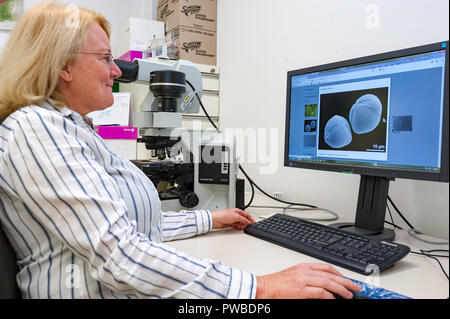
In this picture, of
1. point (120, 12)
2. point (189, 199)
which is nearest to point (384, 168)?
point (189, 199)

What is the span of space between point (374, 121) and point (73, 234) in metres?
0.79

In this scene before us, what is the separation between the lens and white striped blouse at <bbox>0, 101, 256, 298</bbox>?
561mm

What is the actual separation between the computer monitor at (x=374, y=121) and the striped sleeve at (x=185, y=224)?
39cm

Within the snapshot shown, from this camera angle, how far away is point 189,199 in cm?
114

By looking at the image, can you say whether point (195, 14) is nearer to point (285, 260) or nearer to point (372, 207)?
point (372, 207)

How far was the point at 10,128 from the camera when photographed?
61 centimetres

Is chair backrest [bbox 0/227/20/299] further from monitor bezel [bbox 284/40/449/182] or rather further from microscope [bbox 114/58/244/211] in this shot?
monitor bezel [bbox 284/40/449/182]

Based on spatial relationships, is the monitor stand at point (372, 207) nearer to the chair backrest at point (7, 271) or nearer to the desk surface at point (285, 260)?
the desk surface at point (285, 260)

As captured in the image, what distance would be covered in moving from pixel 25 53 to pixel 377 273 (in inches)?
31.9

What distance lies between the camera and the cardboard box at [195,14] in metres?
2.08

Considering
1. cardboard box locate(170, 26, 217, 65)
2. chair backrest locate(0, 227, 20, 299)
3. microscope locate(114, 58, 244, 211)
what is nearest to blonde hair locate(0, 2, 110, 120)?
chair backrest locate(0, 227, 20, 299)

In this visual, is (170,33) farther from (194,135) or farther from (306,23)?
(194,135)
